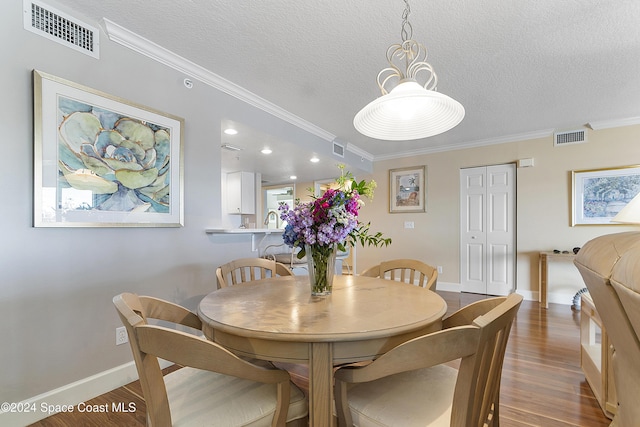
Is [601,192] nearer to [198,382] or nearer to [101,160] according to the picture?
[198,382]

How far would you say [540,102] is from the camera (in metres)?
3.09

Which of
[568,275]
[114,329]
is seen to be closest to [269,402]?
[114,329]

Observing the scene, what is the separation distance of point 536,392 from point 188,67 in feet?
11.5

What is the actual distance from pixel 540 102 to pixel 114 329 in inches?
175

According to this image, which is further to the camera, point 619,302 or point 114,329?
point 114,329

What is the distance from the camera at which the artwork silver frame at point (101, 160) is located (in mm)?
1619

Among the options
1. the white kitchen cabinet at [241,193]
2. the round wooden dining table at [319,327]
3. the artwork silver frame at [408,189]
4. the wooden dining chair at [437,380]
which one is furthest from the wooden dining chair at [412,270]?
the white kitchen cabinet at [241,193]

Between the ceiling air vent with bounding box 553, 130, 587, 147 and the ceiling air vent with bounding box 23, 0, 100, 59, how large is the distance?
17.3 feet

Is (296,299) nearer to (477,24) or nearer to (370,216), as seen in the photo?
(477,24)

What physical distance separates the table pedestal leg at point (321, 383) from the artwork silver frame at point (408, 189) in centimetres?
452

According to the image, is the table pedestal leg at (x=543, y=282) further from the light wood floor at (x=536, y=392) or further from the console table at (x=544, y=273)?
the light wood floor at (x=536, y=392)

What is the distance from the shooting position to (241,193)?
18.2 ft

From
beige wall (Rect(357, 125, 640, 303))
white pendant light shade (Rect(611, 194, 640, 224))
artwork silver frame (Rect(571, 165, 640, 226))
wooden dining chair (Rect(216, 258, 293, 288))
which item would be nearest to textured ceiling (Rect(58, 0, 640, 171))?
beige wall (Rect(357, 125, 640, 303))

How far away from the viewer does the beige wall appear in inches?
149
